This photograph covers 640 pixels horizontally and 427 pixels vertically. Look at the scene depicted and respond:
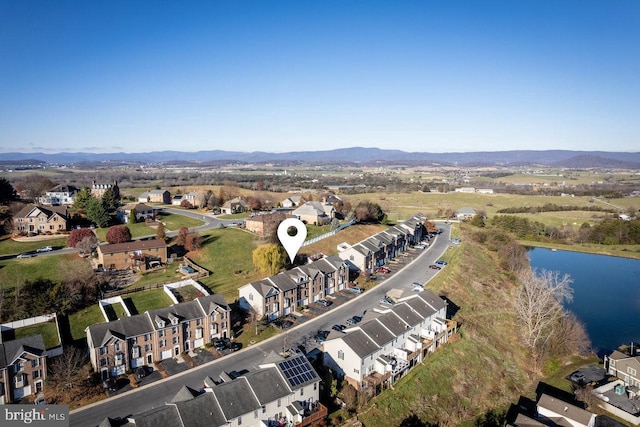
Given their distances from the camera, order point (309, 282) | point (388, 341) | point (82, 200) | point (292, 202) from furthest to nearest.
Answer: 1. point (292, 202)
2. point (82, 200)
3. point (309, 282)
4. point (388, 341)

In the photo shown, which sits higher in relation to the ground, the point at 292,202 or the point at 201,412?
the point at 292,202

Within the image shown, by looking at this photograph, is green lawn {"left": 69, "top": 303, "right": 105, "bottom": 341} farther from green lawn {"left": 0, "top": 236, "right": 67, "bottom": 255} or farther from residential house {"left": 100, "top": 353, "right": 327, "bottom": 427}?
green lawn {"left": 0, "top": 236, "right": 67, "bottom": 255}

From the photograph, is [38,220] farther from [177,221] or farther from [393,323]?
[393,323]

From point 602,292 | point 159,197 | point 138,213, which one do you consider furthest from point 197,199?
point 602,292

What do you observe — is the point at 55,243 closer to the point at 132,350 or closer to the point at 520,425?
the point at 132,350

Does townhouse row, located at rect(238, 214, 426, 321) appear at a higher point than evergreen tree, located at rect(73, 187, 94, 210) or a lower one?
lower

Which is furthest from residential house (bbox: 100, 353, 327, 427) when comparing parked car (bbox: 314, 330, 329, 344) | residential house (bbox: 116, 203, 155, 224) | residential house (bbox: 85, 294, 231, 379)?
residential house (bbox: 116, 203, 155, 224)
